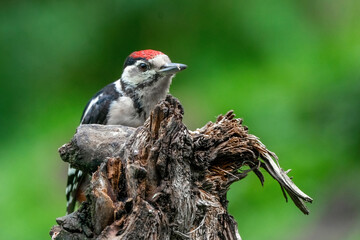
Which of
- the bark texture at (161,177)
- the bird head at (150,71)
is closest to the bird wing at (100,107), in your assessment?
the bird head at (150,71)

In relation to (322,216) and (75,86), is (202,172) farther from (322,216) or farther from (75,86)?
(75,86)

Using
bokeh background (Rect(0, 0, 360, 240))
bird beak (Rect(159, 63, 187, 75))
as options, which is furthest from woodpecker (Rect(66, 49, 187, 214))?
bokeh background (Rect(0, 0, 360, 240))

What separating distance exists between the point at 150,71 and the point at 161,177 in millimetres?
1790

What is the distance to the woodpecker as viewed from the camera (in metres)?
5.07

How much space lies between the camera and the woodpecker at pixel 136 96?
16.6 feet

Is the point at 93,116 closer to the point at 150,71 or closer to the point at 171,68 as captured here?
the point at 150,71

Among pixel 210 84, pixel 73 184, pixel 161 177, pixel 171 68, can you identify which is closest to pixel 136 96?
pixel 171 68

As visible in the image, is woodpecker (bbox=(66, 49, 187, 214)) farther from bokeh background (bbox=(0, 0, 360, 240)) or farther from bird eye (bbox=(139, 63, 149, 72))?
bokeh background (bbox=(0, 0, 360, 240))

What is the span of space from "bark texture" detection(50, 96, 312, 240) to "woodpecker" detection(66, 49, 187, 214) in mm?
1369

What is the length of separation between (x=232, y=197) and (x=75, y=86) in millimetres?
2852

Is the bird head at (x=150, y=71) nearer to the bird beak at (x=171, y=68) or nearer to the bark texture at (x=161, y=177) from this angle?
the bird beak at (x=171, y=68)

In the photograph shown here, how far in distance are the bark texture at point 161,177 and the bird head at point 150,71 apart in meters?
1.39

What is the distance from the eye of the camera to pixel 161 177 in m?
3.42

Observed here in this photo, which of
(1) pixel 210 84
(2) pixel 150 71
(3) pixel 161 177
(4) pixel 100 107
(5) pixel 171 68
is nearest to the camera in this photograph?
(3) pixel 161 177
